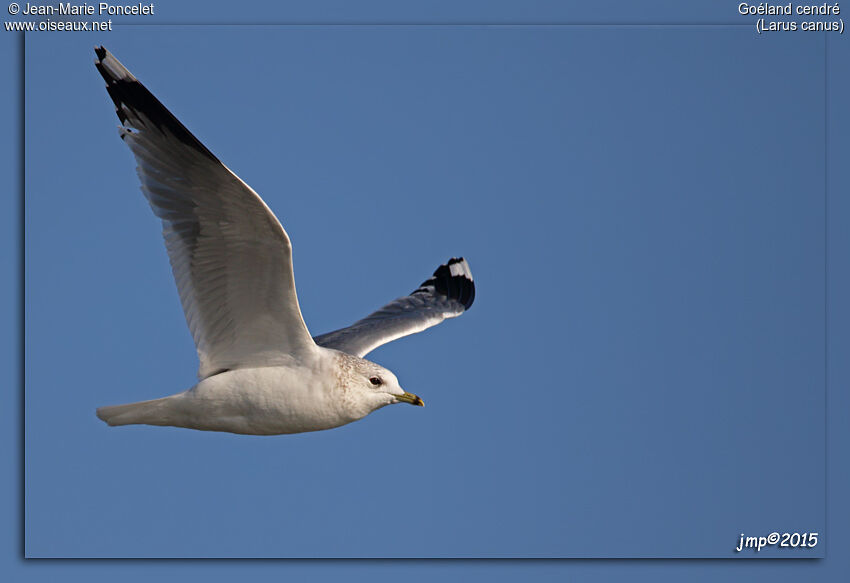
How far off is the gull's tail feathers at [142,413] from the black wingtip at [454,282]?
2758mm

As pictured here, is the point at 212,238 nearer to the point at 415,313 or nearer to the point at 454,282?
the point at 415,313

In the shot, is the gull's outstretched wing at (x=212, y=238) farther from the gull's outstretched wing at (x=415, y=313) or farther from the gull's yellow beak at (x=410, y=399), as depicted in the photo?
the gull's outstretched wing at (x=415, y=313)

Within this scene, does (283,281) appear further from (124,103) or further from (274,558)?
(274,558)

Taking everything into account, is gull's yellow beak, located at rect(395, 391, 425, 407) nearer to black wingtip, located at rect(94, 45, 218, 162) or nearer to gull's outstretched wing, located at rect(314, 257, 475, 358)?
gull's outstretched wing, located at rect(314, 257, 475, 358)

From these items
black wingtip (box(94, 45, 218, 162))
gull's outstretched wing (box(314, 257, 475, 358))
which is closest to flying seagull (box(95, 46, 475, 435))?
black wingtip (box(94, 45, 218, 162))

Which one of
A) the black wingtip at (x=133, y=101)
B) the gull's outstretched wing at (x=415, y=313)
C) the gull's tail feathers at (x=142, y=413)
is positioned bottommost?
the gull's tail feathers at (x=142, y=413)

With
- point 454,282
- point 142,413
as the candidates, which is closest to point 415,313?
point 454,282

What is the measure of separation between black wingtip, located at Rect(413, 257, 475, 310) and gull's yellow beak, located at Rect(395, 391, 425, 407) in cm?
233

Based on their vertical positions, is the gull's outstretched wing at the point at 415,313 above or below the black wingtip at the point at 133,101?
below

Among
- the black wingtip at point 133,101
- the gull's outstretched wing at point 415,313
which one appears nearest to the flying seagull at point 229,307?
the black wingtip at point 133,101

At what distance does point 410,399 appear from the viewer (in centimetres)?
631

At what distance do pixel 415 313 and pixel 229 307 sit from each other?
81.5 inches

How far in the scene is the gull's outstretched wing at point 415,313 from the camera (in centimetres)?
738

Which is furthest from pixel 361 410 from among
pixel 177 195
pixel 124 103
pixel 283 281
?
pixel 124 103
